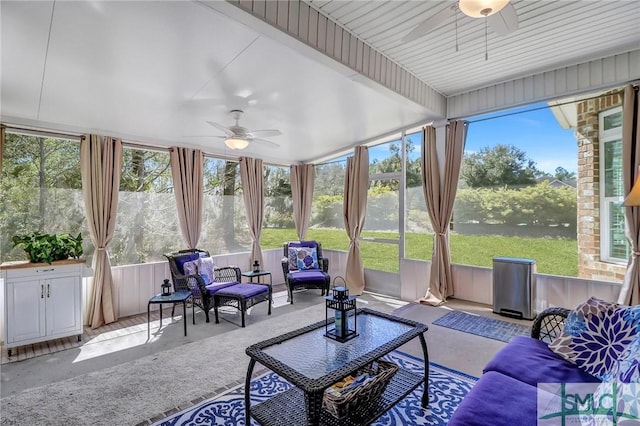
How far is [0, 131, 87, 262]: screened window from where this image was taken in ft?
11.6

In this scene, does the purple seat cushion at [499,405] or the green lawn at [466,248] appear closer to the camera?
the purple seat cushion at [499,405]

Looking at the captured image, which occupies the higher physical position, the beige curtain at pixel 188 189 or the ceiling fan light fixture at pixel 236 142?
the ceiling fan light fixture at pixel 236 142

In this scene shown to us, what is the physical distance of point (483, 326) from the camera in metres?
3.67

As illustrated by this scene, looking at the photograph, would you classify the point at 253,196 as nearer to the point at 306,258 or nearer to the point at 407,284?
the point at 306,258

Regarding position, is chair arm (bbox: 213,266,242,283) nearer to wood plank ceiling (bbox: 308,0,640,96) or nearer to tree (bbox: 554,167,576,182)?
wood plank ceiling (bbox: 308,0,640,96)

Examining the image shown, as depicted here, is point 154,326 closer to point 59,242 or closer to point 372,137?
point 59,242

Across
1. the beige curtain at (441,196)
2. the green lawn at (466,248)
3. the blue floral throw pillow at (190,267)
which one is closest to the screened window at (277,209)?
the green lawn at (466,248)

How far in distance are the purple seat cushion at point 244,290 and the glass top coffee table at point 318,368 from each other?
177 centimetres

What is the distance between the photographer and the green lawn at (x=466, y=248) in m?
3.91

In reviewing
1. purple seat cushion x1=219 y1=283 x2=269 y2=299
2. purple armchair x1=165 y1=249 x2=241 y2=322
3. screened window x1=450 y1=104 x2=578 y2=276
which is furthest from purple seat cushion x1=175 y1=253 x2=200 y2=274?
screened window x1=450 y1=104 x2=578 y2=276

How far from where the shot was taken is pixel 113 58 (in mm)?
2494

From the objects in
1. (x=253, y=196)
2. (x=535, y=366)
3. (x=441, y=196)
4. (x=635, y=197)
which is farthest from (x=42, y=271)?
(x=635, y=197)

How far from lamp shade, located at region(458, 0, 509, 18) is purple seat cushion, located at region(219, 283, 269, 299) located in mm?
3563

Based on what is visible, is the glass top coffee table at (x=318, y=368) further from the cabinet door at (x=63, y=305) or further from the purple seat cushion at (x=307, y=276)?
the cabinet door at (x=63, y=305)
